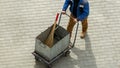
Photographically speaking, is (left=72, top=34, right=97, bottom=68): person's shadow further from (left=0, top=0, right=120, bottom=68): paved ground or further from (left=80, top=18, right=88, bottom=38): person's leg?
(left=80, top=18, right=88, bottom=38): person's leg

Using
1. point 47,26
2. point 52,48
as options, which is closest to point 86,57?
point 52,48

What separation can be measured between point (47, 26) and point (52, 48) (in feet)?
5.69

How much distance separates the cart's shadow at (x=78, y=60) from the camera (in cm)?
1027

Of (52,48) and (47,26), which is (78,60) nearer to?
(52,48)

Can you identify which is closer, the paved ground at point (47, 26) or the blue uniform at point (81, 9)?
the blue uniform at point (81, 9)

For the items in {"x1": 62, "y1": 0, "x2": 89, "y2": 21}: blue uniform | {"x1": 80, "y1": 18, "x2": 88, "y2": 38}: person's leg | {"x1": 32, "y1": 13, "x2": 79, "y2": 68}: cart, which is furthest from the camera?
{"x1": 80, "y1": 18, "x2": 88, "y2": 38}: person's leg

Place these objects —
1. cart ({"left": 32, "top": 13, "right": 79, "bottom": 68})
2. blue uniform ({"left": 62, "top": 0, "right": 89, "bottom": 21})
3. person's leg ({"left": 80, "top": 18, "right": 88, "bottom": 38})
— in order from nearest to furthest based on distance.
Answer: blue uniform ({"left": 62, "top": 0, "right": 89, "bottom": 21}), cart ({"left": 32, "top": 13, "right": 79, "bottom": 68}), person's leg ({"left": 80, "top": 18, "right": 88, "bottom": 38})

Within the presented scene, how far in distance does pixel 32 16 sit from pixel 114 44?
270cm

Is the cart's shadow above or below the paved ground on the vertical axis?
below

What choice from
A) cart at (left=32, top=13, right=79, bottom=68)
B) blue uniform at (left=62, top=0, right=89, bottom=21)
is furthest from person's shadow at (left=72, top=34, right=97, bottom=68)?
blue uniform at (left=62, top=0, right=89, bottom=21)

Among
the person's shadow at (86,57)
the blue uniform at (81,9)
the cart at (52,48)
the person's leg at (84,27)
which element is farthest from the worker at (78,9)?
the person's shadow at (86,57)

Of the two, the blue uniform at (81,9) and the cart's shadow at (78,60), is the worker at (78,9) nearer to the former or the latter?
the blue uniform at (81,9)

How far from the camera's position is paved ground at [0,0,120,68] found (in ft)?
33.9

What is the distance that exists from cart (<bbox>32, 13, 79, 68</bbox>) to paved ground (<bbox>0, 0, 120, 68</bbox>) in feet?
1.42
